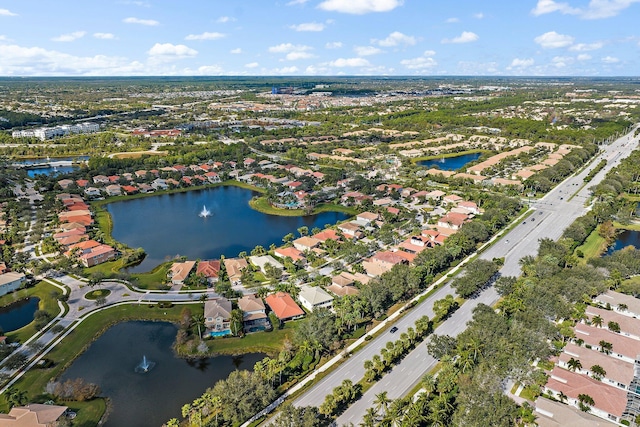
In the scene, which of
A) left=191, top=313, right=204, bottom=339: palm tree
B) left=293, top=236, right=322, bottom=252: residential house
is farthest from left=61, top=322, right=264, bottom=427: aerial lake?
left=293, top=236, right=322, bottom=252: residential house

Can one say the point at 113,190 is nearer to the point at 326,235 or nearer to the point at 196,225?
the point at 196,225

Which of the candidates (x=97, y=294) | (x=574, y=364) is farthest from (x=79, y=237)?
(x=574, y=364)

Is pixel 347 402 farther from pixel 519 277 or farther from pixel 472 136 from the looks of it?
pixel 472 136

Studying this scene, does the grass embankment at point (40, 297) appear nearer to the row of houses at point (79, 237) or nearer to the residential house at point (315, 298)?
the row of houses at point (79, 237)

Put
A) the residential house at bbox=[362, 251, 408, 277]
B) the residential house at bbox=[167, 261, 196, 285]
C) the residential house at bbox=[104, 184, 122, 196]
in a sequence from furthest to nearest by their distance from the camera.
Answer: the residential house at bbox=[104, 184, 122, 196], the residential house at bbox=[362, 251, 408, 277], the residential house at bbox=[167, 261, 196, 285]

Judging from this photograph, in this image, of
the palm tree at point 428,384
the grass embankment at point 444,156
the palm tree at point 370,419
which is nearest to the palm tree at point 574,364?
the palm tree at point 428,384

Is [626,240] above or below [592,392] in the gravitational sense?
above

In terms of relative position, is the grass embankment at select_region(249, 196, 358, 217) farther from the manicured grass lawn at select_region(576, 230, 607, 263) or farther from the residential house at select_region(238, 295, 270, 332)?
the manicured grass lawn at select_region(576, 230, 607, 263)
